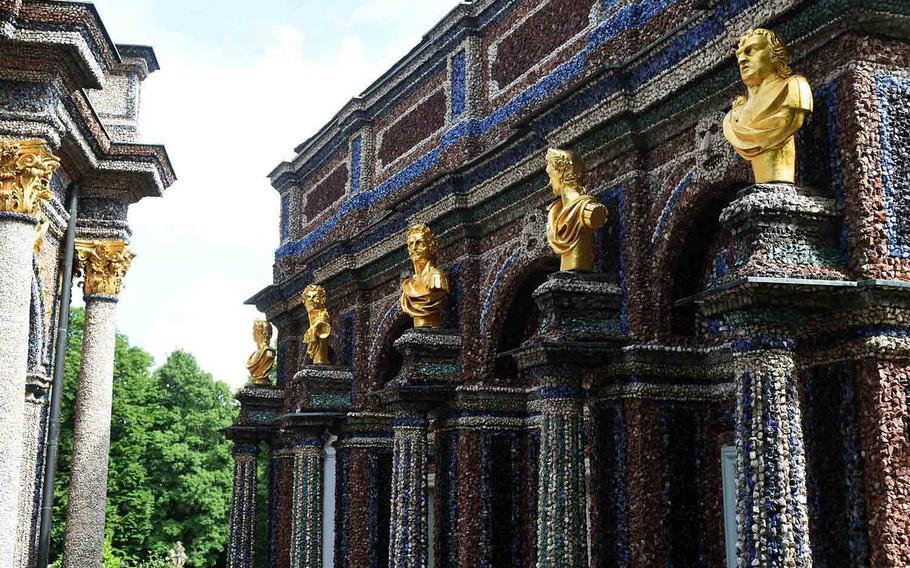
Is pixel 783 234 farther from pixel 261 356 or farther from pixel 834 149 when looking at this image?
pixel 261 356

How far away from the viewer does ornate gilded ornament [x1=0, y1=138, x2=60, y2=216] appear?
14.2 meters

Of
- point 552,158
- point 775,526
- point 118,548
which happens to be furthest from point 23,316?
point 118,548

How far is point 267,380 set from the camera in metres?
28.6

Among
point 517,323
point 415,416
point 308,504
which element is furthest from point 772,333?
point 308,504

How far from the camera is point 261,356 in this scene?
2844 centimetres

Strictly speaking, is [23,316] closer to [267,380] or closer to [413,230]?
[413,230]

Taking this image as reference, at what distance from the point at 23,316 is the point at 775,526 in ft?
30.1

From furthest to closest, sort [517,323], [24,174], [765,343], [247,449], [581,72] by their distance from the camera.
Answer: [247,449] < [517,323] < [581,72] < [24,174] < [765,343]

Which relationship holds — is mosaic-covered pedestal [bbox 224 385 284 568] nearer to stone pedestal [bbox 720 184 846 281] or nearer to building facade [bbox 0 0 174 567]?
building facade [bbox 0 0 174 567]

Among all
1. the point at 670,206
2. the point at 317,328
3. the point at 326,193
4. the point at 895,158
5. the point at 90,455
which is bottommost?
the point at 90,455

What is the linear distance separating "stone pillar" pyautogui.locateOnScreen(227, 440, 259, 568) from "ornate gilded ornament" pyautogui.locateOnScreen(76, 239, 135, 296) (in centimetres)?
956

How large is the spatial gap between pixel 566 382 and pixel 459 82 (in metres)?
8.09

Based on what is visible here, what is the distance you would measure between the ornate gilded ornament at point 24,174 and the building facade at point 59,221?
2 centimetres

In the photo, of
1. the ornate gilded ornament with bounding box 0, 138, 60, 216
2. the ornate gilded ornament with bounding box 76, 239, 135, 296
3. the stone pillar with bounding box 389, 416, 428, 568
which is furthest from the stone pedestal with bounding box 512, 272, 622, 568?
the ornate gilded ornament with bounding box 76, 239, 135, 296
